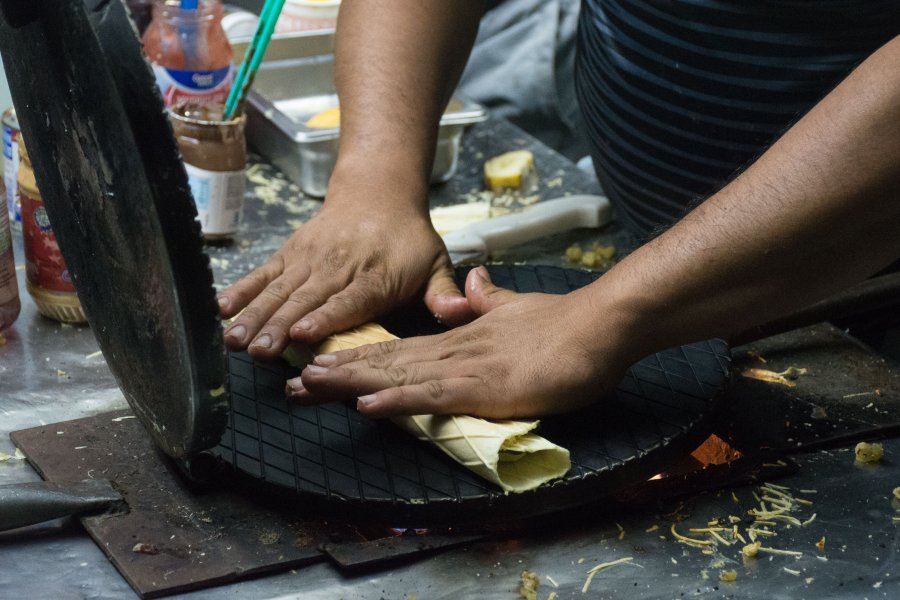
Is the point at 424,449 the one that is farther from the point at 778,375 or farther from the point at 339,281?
the point at 778,375

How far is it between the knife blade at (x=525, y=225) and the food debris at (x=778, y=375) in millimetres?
632

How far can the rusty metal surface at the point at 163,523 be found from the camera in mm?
1276

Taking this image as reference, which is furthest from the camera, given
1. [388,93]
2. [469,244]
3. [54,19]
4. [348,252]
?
[469,244]

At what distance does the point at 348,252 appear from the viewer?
5.55 feet

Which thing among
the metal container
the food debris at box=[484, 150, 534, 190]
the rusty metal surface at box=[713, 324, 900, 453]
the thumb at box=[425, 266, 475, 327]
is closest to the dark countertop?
the rusty metal surface at box=[713, 324, 900, 453]

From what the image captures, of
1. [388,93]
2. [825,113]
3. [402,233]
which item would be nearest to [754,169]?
[825,113]

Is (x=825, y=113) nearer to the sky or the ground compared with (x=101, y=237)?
nearer to the sky

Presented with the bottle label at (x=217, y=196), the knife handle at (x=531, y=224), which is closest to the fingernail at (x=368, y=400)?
the knife handle at (x=531, y=224)

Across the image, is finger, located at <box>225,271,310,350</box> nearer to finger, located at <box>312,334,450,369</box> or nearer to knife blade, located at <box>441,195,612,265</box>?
finger, located at <box>312,334,450,369</box>

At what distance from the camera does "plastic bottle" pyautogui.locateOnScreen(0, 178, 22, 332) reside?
1.77 m

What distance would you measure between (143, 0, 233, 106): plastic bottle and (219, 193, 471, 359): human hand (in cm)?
71

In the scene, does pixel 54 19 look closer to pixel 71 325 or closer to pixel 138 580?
pixel 138 580

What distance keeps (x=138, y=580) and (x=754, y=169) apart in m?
0.87

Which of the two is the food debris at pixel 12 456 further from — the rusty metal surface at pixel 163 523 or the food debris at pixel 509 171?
the food debris at pixel 509 171
